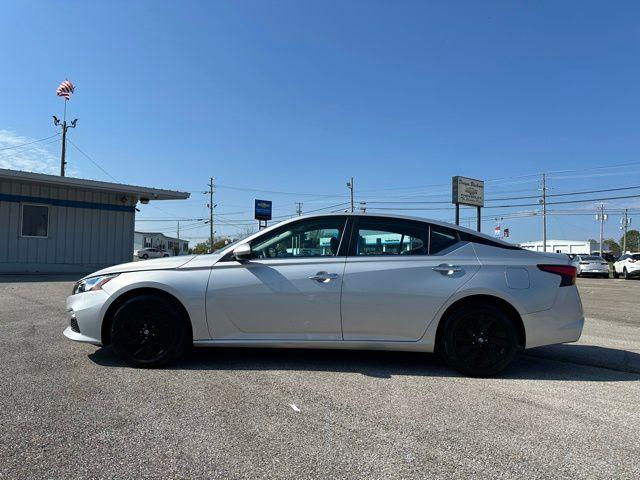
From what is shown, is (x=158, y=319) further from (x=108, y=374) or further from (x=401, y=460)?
(x=401, y=460)

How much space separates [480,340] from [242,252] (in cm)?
241

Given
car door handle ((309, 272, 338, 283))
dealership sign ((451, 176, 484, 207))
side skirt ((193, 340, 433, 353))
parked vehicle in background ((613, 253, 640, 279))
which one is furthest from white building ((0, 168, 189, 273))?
parked vehicle in background ((613, 253, 640, 279))

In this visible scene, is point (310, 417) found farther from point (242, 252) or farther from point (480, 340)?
point (480, 340)

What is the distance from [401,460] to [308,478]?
58 cm

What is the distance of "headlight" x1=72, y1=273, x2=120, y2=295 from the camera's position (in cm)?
500

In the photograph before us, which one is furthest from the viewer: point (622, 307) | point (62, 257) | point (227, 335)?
point (62, 257)

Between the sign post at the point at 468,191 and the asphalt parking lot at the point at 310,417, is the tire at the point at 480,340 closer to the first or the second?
the asphalt parking lot at the point at 310,417

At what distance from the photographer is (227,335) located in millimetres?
4867

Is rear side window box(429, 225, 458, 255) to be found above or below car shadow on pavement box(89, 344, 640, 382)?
above

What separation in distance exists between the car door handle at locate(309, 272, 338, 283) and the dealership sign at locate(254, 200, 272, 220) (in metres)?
25.1

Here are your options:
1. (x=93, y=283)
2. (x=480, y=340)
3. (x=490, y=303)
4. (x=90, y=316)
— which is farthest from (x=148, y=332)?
(x=490, y=303)

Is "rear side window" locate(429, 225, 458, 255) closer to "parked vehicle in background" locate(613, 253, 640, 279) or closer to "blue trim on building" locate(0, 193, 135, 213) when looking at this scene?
"blue trim on building" locate(0, 193, 135, 213)

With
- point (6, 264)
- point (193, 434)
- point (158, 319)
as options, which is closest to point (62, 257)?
point (6, 264)

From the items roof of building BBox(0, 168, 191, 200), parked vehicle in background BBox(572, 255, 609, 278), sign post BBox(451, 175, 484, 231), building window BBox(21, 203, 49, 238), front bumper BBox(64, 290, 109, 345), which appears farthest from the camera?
parked vehicle in background BBox(572, 255, 609, 278)
